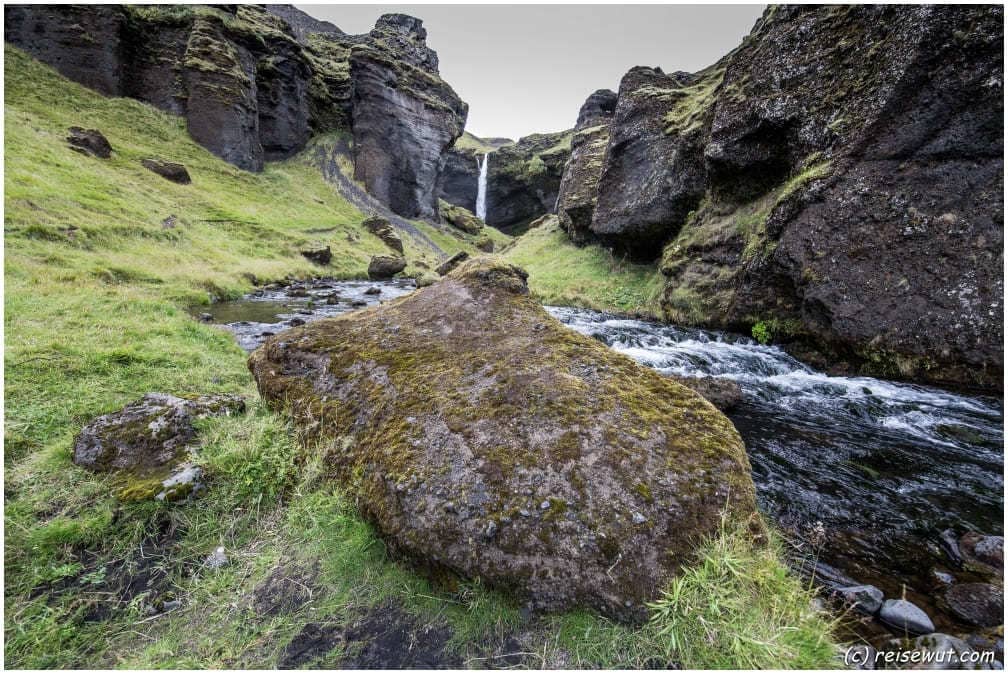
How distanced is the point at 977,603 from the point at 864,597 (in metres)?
1.06

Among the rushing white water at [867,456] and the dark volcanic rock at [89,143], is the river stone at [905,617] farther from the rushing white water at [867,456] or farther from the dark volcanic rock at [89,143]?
the dark volcanic rock at [89,143]

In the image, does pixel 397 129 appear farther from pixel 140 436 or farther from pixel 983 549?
pixel 983 549

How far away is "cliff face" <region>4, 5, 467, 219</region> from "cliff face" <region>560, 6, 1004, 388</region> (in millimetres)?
64464

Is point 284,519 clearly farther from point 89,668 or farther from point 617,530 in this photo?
point 617,530

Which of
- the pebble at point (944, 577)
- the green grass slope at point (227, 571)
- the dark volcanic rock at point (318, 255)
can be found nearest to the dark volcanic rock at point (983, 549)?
the pebble at point (944, 577)

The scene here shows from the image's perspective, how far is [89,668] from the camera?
7.86 feet

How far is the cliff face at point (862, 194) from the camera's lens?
8.89m

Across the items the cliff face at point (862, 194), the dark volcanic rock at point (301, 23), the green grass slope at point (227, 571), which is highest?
the dark volcanic rock at point (301, 23)

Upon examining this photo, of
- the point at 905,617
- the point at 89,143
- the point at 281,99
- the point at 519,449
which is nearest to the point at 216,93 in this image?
the point at 281,99

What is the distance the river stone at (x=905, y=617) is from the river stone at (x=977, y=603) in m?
0.47

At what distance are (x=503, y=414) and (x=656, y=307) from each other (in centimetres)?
1530

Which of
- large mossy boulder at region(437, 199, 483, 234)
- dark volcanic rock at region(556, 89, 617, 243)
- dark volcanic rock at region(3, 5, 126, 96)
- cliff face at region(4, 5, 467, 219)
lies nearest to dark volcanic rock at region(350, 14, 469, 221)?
cliff face at region(4, 5, 467, 219)

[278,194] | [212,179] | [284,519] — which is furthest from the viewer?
[278,194]

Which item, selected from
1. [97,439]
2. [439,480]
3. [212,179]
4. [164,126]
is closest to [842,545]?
[439,480]
